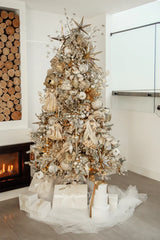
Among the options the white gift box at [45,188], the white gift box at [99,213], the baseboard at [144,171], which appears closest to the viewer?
the white gift box at [99,213]

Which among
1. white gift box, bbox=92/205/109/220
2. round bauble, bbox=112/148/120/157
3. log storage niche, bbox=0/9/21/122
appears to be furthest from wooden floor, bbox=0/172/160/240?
log storage niche, bbox=0/9/21/122

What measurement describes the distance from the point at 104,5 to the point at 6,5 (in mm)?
1236

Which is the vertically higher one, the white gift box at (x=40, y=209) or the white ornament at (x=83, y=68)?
the white ornament at (x=83, y=68)

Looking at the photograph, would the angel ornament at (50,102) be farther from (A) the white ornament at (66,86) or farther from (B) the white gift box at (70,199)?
(B) the white gift box at (70,199)

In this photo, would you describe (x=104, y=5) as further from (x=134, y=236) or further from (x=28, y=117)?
(x=134, y=236)

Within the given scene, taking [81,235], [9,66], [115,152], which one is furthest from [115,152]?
[9,66]

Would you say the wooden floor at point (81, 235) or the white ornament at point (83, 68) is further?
the white ornament at point (83, 68)

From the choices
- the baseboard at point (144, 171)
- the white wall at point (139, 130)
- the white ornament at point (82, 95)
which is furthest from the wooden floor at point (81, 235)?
the white ornament at point (82, 95)

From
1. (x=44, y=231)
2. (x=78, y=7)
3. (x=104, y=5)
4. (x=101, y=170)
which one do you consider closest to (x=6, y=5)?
(x=78, y=7)

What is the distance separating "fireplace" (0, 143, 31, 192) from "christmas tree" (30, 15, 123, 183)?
54 centimetres

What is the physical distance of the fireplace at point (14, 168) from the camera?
3314 millimetres

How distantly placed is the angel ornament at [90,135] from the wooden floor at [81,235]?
0.82 meters

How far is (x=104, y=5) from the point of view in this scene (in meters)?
3.58

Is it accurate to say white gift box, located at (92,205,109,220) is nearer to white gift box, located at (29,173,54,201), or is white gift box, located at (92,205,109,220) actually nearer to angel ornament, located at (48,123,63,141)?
white gift box, located at (29,173,54,201)
